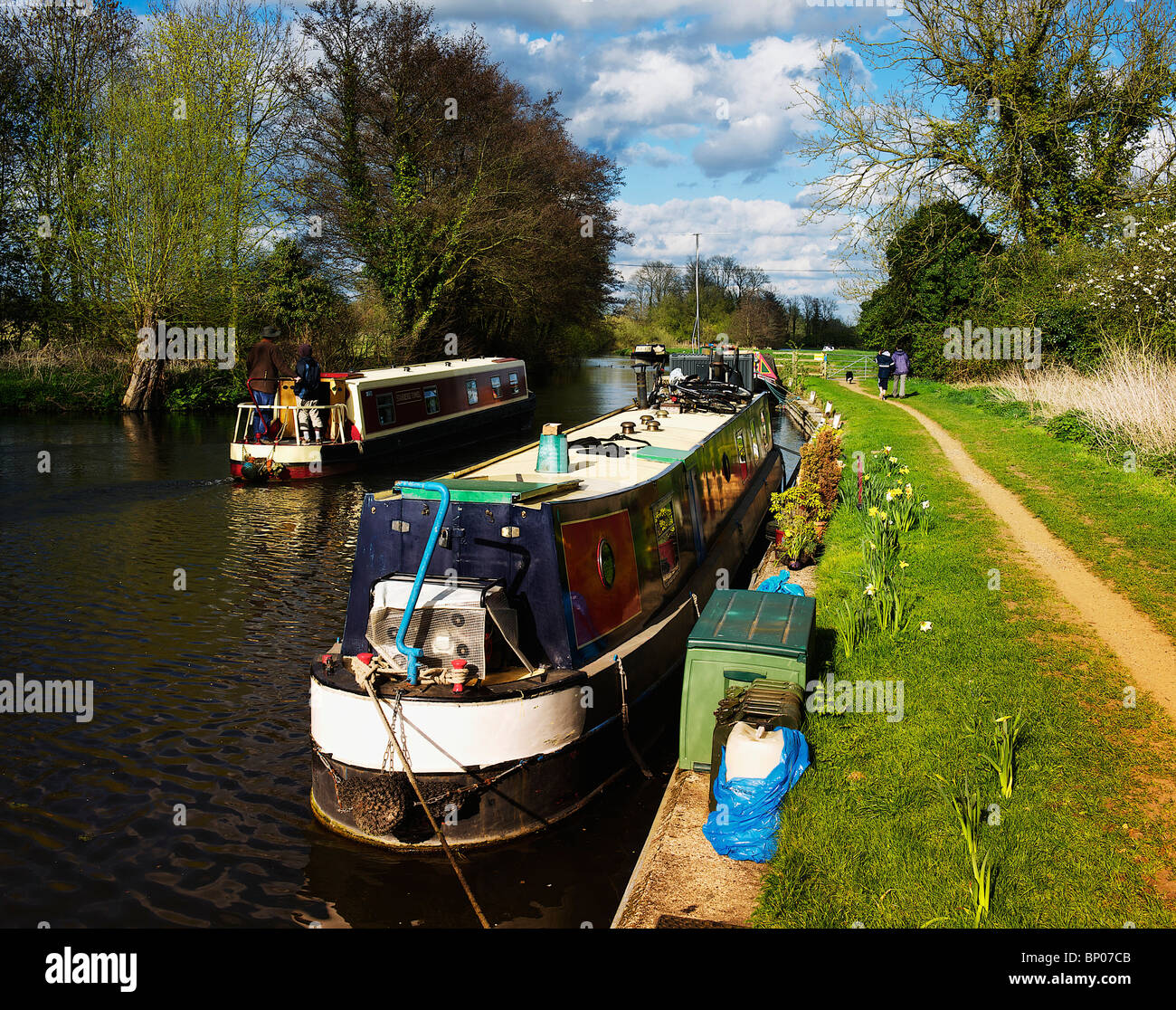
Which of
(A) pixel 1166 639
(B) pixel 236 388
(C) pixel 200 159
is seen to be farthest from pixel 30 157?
(A) pixel 1166 639

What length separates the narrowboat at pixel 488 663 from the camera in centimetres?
546

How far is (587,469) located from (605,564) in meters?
1.53

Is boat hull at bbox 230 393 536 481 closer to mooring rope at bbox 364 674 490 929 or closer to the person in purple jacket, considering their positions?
the person in purple jacket

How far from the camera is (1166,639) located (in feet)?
21.8

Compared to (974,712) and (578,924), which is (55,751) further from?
(974,712)

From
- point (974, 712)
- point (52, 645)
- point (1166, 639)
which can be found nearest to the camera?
point (974, 712)

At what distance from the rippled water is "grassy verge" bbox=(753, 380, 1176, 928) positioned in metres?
1.48

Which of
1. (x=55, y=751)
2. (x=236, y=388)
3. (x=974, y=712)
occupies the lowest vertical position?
(x=55, y=751)

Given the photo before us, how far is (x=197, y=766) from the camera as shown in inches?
262

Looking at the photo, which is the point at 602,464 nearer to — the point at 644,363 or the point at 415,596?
the point at 415,596

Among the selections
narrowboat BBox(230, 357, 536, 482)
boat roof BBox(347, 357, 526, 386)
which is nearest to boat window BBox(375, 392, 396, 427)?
narrowboat BBox(230, 357, 536, 482)

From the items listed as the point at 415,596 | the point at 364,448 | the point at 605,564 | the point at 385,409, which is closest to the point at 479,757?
the point at 415,596

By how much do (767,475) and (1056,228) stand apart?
15279 millimetres

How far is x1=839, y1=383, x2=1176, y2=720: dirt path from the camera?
20.2 ft
